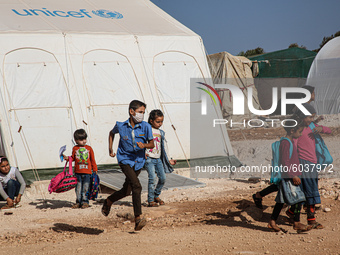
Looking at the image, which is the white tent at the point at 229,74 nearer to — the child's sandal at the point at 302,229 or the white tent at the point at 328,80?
the white tent at the point at 328,80

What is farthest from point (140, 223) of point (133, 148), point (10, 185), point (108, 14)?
point (108, 14)

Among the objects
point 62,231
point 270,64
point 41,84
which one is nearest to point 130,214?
point 62,231

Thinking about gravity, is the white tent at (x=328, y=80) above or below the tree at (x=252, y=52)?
below

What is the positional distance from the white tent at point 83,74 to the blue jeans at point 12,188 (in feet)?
2.96

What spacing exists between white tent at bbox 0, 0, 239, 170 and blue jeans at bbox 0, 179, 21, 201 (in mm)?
903

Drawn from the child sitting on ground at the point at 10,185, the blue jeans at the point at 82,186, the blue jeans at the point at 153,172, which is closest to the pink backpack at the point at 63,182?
the blue jeans at the point at 82,186

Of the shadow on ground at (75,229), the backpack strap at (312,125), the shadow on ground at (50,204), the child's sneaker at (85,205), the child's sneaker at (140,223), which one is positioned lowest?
the shadow on ground at (50,204)

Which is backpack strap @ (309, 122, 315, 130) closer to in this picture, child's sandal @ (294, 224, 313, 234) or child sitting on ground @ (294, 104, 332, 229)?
child sitting on ground @ (294, 104, 332, 229)

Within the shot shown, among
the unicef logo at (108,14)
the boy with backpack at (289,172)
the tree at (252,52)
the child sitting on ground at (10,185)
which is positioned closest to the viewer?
the boy with backpack at (289,172)

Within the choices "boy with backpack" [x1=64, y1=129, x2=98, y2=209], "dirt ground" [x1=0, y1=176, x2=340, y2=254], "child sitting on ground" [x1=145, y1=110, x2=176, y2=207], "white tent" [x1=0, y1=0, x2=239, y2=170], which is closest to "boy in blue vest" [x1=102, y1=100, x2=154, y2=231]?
"dirt ground" [x1=0, y1=176, x2=340, y2=254]

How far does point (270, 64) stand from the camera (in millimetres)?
24125

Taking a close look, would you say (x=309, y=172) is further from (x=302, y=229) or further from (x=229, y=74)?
(x=229, y=74)

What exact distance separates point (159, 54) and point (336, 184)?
15.5 ft

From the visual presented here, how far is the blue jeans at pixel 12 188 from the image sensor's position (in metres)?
7.47
